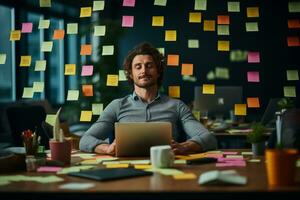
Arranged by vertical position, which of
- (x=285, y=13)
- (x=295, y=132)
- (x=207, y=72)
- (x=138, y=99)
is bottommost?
(x=295, y=132)

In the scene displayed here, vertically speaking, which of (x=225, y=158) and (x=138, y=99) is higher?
(x=138, y=99)

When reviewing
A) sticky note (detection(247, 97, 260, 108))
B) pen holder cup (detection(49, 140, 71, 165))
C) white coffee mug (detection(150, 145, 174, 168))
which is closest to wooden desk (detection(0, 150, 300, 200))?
white coffee mug (detection(150, 145, 174, 168))

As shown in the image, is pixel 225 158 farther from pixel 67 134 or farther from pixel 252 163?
pixel 67 134

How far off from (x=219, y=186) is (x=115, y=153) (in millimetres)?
936

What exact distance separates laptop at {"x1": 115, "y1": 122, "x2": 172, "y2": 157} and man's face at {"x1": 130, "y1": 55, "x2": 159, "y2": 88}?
2.15ft

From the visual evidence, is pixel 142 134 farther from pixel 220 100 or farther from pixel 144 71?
pixel 220 100

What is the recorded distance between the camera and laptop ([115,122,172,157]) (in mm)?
2215

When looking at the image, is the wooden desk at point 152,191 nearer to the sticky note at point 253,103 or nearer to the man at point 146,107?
the man at point 146,107

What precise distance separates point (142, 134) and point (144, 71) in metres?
0.72

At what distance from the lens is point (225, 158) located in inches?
87.2

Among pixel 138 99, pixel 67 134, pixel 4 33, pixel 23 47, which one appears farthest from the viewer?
pixel 23 47

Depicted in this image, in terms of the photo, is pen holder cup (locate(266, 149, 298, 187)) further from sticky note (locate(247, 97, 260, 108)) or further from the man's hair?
sticky note (locate(247, 97, 260, 108))

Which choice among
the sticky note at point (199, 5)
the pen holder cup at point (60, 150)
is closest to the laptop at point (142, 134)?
the pen holder cup at point (60, 150)

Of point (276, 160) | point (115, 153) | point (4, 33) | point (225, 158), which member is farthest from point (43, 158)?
point (4, 33)
